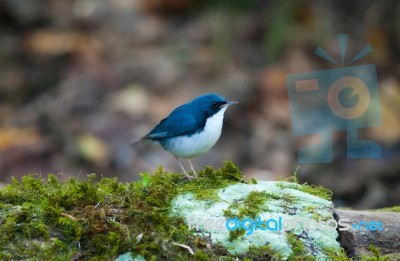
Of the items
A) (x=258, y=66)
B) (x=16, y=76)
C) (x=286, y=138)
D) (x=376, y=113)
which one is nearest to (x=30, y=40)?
(x=16, y=76)

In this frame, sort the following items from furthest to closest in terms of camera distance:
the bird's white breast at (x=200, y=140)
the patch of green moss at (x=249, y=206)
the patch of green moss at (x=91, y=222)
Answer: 1. the bird's white breast at (x=200, y=140)
2. the patch of green moss at (x=249, y=206)
3. the patch of green moss at (x=91, y=222)

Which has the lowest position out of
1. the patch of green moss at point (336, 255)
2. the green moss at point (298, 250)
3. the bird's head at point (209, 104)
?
the patch of green moss at point (336, 255)

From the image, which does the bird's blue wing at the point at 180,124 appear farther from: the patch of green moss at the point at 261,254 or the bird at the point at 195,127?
the patch of green moss at the point at 261,254

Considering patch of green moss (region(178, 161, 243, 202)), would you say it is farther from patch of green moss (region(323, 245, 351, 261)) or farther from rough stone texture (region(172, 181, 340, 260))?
patch of green moss (region(323, 245, 351, 261))

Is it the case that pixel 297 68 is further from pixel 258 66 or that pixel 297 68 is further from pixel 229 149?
pixel 229 149

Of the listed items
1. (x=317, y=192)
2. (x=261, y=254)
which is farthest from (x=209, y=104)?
(x=261, y=254)

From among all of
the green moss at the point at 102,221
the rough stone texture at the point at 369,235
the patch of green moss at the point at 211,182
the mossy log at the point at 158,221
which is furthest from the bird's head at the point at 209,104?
the rough stone texture at the point at 369,235

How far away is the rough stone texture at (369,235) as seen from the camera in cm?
379

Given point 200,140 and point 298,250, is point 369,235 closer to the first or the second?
point 298,250

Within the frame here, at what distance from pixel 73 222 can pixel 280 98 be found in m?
6.38

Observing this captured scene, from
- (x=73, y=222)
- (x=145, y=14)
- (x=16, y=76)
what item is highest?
(x=145, y=14)

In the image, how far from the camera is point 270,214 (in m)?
3.77

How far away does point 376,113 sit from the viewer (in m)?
8.35

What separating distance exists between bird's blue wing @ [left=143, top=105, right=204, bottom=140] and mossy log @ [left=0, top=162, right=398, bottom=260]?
1.85 ft
